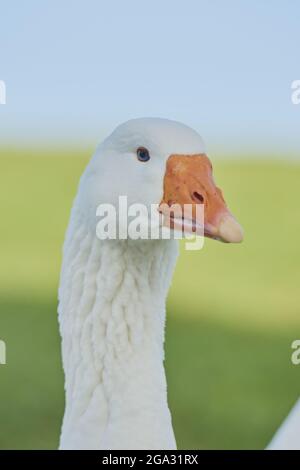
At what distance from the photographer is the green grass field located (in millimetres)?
3750

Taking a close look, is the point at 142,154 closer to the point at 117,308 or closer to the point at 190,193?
the point at 190,193

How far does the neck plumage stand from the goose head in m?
0.10

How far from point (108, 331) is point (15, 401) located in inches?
94.9

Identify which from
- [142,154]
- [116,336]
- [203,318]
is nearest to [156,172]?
[142,154]

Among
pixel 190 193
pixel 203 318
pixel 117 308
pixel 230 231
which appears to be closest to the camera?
pixel 230 231

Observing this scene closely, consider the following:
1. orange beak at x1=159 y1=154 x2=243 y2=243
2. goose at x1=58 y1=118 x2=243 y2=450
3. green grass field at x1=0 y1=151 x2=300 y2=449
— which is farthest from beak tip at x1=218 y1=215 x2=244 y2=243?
green grass field at x1=0 y1=151 x2=300 y2=449

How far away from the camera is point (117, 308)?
5.37 ft

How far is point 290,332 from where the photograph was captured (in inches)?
199

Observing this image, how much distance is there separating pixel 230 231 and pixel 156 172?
0.21 metres

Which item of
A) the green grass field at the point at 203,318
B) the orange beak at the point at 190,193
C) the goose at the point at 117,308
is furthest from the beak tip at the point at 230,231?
the green grass field at the point at 203,318

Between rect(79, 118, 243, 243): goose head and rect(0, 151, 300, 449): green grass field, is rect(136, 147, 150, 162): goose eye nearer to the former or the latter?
rect(79, 118, 243, 243): goose head

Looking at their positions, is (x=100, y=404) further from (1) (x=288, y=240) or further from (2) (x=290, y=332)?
(1) (x=288, y=240)
